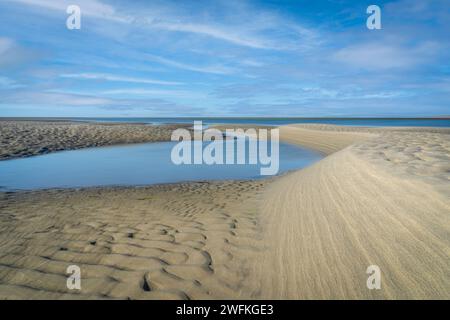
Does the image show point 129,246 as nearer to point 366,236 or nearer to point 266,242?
point 266,242

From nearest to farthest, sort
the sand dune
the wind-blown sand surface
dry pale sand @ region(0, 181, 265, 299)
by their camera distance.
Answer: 1. the sand dune
2. the wind-blown sand surface
3. dry pale sand @ region(0, 181, 265, 299)

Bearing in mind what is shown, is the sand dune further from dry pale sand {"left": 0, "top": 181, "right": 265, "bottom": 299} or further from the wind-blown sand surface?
dry pale sand {"left": 0, "top": 181, "right": 265, "bottom": 299}

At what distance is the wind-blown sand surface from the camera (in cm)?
324

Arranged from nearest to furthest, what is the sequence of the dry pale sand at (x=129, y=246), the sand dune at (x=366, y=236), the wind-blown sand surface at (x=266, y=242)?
1. the sand dune at (x=366, y=236)
2. the wind-blown sand surface at (x=266, y=242)
3. the dry pale sand at (x=129, y=246)

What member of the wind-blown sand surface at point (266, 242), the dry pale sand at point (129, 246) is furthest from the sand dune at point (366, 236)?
the dry pale sand at point (129, 246)

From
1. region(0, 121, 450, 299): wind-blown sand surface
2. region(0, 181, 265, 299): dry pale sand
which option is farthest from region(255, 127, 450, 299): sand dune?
region(0, 181, 265, 299): dry pale sand

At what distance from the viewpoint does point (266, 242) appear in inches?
178

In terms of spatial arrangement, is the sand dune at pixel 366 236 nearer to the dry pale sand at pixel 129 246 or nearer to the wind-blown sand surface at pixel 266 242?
the wind-blown sand surface at pixel 266 242

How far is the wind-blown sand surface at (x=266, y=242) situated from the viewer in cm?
324

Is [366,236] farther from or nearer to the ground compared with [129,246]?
farther from the ground

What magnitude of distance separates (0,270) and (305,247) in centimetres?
396

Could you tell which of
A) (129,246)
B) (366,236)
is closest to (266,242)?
(366,236)

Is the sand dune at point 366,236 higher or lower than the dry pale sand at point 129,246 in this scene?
higher
